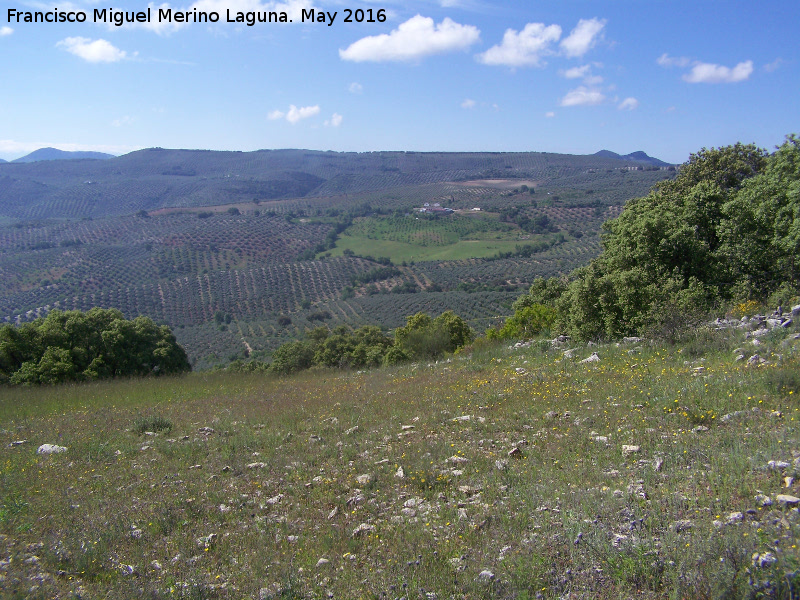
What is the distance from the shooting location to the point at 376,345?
31906 millimetres

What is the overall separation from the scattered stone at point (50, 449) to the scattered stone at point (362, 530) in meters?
5.88

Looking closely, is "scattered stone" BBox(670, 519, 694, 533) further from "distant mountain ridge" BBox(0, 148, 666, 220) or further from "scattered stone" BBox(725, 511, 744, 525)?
"distant mountain ridge" BBox(0, 148, 666, 220)

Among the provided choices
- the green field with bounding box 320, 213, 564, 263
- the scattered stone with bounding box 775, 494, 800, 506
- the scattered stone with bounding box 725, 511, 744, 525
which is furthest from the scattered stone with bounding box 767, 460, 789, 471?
the green field with bounding box 320, 213, 564, 263

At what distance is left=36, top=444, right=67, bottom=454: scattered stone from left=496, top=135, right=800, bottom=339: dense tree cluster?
1260 centimetres

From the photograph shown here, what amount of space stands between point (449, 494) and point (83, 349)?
21.0 meters

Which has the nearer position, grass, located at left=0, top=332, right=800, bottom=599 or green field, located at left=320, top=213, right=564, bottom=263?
grass, located at left=0, top=332, right=800, bottom=599

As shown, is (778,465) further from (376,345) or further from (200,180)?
(200,180)

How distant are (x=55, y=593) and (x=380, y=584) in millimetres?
2721

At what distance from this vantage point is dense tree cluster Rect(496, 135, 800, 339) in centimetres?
1353

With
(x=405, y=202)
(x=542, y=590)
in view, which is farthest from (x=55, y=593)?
(x=405, y=202)

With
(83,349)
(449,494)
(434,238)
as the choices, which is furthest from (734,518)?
(434,238)

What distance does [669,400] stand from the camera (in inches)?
281

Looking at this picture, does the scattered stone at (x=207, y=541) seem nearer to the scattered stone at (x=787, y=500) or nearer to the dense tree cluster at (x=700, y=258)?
the scattered stone at (x=787, y=500)

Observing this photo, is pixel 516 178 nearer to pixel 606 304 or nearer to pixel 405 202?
pixel 405 202
